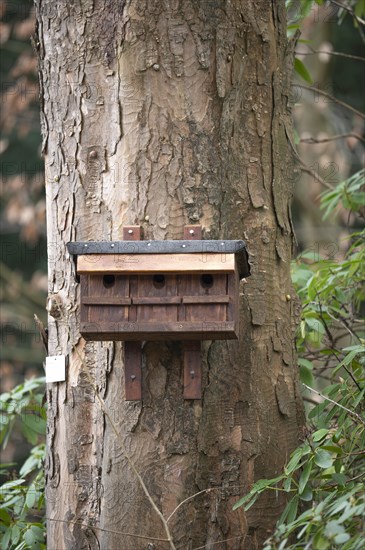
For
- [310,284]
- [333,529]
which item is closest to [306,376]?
[310,284]

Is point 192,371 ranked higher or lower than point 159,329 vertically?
lower

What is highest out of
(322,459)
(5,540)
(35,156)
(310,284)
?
(35,156)

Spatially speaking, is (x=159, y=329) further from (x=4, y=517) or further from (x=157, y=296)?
(x=4, y=517)

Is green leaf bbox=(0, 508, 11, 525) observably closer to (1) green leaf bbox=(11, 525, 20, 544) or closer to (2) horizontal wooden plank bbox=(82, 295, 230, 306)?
(1) green leaf bbox=(11, 525, 20, 544)

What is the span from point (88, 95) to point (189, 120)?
0.34 m

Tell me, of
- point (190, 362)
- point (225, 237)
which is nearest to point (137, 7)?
point (225, 237)

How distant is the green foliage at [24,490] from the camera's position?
3125 mm

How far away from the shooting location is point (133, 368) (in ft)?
9.02

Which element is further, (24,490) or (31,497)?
(24,490)

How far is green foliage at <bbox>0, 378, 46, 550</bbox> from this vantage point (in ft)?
10.3

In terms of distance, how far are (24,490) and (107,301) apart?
3.89ft

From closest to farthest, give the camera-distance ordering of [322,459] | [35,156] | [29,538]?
[322,459] < [29,538] < [35,156]

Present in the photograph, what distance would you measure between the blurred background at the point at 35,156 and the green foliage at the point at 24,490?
312 centimetres

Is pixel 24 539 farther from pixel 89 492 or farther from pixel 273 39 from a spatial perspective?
pixel 273 39
